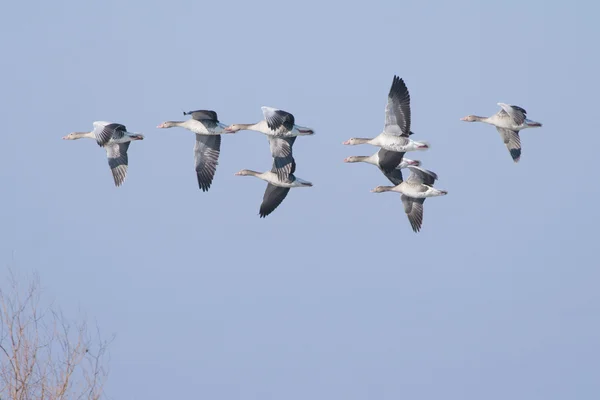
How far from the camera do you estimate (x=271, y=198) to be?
103ft

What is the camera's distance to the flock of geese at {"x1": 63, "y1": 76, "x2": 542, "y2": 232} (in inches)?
1131

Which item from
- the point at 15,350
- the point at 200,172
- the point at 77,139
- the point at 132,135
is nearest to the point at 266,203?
the point at 200,172

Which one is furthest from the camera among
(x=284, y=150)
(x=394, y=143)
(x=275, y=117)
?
(x=284, y=150)

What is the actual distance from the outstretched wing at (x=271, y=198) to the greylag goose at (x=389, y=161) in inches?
80.4

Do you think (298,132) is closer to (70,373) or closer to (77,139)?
(77,139)

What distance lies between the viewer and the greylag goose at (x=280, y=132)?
28.2m

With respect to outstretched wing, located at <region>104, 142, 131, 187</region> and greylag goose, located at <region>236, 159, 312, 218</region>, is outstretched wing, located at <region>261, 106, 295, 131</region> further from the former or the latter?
outstretched wing, located at <region>104, 142, 131, 187</region>

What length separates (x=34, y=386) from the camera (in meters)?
20.0

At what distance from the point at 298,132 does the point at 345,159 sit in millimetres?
3602

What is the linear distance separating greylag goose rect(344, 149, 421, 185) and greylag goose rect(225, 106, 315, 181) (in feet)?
7.82

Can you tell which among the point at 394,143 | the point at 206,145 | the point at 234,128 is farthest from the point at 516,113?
the point at 206,145

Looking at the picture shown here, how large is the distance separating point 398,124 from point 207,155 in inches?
221

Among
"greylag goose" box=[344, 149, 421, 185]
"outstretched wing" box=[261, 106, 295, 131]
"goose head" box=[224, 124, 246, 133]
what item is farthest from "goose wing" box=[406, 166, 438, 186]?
"goose head" box=[224, 124, 246, 133]

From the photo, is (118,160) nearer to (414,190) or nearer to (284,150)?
(284,150)
